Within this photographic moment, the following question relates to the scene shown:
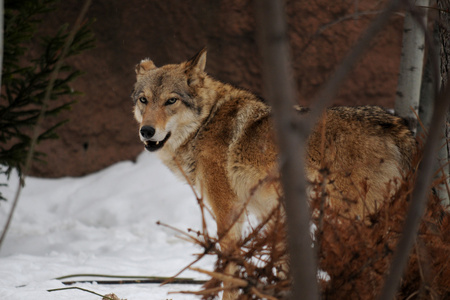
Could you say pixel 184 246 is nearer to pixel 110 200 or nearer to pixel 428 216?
pixel 110 200

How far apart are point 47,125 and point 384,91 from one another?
507 cm

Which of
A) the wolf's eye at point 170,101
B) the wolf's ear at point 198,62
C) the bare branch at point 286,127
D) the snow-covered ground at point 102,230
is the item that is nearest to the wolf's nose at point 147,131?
the wolf's eye at point 170,101

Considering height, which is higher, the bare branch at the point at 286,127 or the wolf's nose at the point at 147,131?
the wolf's nose at the point at 147,131

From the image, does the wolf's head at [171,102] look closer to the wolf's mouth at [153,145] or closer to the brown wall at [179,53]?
the wolf's mouth at [153,145]

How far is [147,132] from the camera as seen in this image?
13.0 feet

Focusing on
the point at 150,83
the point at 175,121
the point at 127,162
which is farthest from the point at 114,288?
the point at 127,162

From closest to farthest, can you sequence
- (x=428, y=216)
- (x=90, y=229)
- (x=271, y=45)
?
1. (x=271, y=45)
2. (x=428, y=216)
3. (x=90, y=229)

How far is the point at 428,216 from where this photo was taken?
6.97 ft

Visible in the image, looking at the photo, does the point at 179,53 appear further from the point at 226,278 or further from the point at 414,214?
the point at 414,214

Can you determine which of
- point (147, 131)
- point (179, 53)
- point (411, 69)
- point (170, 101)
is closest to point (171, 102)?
point (170, 101)

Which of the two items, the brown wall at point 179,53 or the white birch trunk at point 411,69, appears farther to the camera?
the brown wall at point 179,53

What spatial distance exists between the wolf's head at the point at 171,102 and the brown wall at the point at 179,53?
10.0 ft

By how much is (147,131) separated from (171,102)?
405 millimetres

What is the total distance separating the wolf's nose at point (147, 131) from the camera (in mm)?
3943
